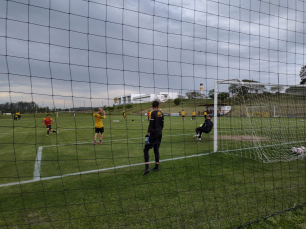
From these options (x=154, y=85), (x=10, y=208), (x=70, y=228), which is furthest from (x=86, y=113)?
(x=10, y=208)

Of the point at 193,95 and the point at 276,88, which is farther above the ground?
the point at 276,88

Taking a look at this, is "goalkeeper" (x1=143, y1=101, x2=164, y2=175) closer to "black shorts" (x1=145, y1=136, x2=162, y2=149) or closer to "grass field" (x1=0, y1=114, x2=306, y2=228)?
"black shorts" (x1=145, y1=136, x2=162, y2=149)

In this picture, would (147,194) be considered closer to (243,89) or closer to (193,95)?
(193,95)

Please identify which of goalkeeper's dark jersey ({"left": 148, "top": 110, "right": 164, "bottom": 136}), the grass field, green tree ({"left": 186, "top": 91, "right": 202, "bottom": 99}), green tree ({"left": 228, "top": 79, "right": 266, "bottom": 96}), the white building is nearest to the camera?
the grass field

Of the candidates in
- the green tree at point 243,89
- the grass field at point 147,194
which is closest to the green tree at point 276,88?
the green tree at point 243,89

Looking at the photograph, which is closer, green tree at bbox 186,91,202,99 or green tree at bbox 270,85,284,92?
green tree at bbox 186,91,202,99

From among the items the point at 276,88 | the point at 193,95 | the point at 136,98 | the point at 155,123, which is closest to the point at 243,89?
the point at 276,88

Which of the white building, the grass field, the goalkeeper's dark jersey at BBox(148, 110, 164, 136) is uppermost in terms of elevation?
the white building

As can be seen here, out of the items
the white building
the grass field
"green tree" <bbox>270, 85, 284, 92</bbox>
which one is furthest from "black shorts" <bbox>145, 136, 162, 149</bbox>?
"green tree" <bbox>270, 85, 284, 92</bbox>

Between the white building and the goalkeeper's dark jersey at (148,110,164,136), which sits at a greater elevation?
the white building

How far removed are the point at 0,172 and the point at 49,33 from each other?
4.28 m

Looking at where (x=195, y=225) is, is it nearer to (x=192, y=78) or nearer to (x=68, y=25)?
(x=192, y=78)

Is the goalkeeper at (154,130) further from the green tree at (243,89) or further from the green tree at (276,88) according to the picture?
the green tree at (276,88)

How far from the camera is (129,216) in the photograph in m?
2.95
